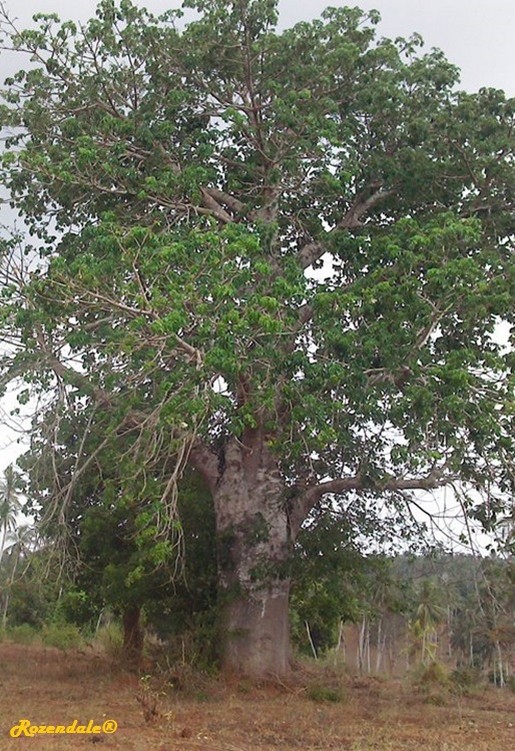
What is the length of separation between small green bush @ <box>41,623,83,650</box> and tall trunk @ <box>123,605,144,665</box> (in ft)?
11.8

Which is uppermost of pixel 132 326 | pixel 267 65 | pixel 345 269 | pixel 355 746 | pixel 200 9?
pixel 200 9

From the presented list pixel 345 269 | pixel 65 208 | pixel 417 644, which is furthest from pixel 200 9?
pixel 417 644

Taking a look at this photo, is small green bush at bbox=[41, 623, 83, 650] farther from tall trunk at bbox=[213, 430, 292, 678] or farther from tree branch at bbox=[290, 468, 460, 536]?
tree branch at bbox=[290, 468, 460, 536]

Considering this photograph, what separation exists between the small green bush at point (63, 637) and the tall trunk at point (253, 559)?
355 inches

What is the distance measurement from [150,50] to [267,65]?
67.1 inches

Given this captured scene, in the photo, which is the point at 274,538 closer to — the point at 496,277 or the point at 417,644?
the point at 496,277

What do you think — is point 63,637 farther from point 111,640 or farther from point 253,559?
point 253,559

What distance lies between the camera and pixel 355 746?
6.96 metres

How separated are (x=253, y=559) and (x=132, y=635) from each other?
18.6 ft

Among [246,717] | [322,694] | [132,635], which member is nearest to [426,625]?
[132,635]

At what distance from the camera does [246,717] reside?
335 inches

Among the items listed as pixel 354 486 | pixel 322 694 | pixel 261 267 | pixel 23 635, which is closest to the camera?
pixel 261 267

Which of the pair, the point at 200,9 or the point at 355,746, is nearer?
the point at 355,746

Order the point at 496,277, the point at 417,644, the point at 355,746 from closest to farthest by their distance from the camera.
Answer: the point at 355,746 → the point at 496,277 → the point at 417,644
